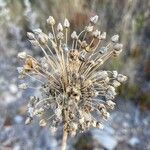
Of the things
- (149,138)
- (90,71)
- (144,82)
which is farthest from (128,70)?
(90,71)

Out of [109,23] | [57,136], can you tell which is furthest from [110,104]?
[109,23]

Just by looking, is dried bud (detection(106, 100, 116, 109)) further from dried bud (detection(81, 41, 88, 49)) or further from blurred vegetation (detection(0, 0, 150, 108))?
blurred vegetation (detection(0, 0, 150, 108))

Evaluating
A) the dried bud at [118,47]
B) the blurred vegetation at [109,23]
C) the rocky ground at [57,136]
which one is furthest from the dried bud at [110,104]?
the blurred vegetation at [109,23]

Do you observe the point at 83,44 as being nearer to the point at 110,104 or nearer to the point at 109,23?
the point at 110,104

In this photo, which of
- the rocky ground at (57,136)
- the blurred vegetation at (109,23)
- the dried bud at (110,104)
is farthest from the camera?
the blurred vegetation at (109,23)

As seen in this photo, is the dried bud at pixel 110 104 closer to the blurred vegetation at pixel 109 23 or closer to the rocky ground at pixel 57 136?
the rocky ground at pixel 57 136

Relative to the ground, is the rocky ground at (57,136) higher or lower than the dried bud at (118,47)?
higher

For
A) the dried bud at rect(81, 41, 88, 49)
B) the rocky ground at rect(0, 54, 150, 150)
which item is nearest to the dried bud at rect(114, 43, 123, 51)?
the dried bud at rect(81, 41, 88, 49)
